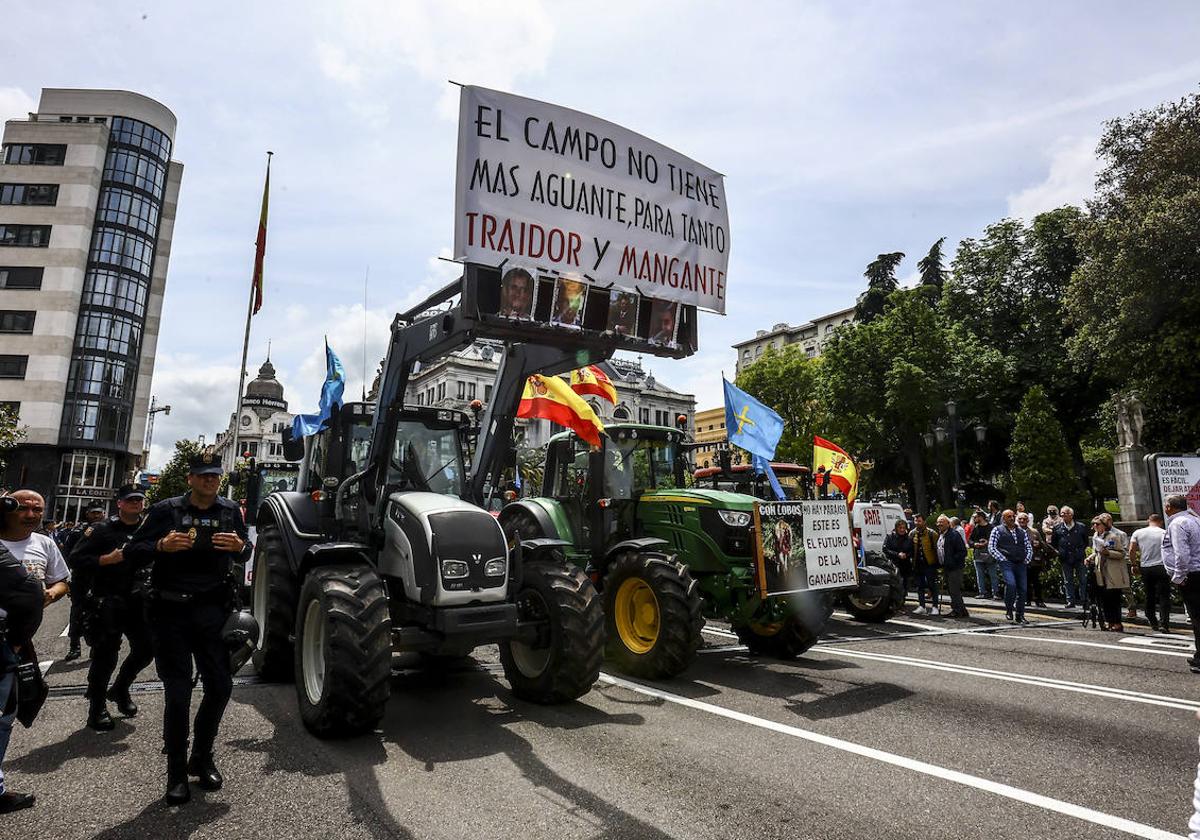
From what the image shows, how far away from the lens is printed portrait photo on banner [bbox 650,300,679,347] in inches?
287

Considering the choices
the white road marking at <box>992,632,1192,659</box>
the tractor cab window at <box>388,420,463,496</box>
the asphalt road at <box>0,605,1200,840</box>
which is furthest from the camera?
the white road marking at <box>992,632,1192,659</box>

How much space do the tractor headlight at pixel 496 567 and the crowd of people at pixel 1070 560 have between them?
811 centimetres

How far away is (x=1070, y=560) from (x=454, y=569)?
531 inches

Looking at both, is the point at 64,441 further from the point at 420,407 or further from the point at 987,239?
the point at 987,239

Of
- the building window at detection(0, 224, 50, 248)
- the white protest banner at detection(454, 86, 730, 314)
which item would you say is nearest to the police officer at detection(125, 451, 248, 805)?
the white protest banner at detection(454, 86, 730, 314)

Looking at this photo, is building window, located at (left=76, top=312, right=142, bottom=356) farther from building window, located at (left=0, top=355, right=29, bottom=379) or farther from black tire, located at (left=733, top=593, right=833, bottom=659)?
black tire, located at (left=733, top=593, right=833, bottom=659)

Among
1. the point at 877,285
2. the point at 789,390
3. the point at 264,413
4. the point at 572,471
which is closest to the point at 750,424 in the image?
the point at 572,471

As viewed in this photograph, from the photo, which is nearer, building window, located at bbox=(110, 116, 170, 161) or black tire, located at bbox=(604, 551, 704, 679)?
black tire, located at bbox=(604, 551, 704, 679)

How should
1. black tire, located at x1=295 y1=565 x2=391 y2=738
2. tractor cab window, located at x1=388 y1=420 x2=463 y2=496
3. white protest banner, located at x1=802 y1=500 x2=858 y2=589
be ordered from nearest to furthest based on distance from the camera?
black tire, located at x1=295 y1=565 x2=391 y2=738 → tractor cab window, located at x1=388 y1=420 x2=463 y2=496 → white protest banner, located at x1=802 y1=500 x2=858 y2=589

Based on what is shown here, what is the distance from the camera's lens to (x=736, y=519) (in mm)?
8492

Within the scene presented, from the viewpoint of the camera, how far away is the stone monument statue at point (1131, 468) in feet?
74.1

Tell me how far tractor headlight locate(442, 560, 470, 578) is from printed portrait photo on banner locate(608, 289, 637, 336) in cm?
267

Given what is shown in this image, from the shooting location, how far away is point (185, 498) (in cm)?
494

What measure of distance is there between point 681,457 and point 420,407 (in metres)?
3.96
